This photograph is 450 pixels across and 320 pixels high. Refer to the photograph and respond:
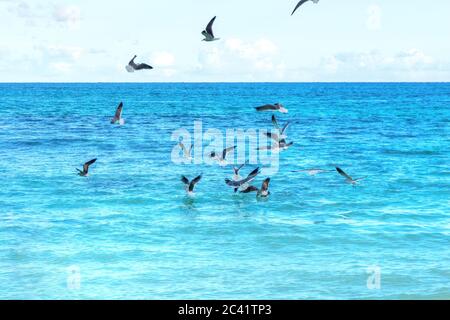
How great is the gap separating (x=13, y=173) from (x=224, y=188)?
395 inches

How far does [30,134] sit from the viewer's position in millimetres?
49938

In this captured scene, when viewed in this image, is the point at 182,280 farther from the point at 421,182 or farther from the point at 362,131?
the point at 362,131
